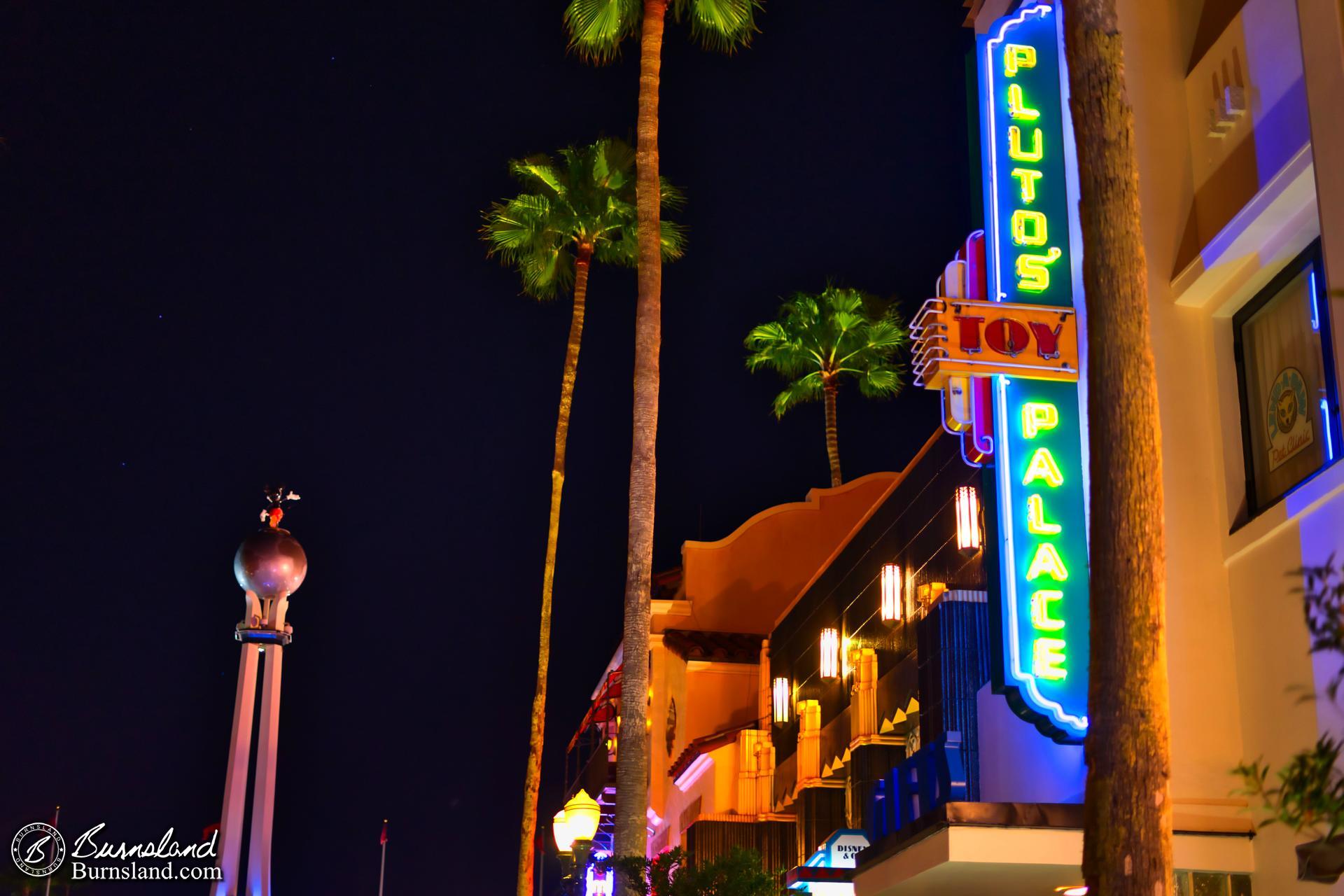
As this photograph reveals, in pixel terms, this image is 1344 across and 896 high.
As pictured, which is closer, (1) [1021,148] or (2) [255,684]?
(1) [1021,148]

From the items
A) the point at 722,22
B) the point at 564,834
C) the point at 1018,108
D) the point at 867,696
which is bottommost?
the point at 564,834

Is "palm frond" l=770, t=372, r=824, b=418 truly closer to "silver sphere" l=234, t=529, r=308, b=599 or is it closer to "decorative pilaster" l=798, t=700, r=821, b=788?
"decorative pilaster" l=798, t=700, r=821, b=788

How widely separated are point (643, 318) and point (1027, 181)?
6828 mm

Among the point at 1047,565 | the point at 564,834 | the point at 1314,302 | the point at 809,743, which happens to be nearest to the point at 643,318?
the point at 564,834

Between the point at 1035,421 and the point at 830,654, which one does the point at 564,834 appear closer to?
the point at 1035,421

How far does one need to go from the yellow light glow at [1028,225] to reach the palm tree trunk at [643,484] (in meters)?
6.16

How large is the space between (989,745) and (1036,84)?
7729mm

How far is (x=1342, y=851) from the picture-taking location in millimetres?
6844

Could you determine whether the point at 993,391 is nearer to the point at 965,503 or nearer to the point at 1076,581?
the point at 1076,581

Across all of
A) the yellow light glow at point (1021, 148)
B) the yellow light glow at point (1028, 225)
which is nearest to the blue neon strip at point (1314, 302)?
the yellow light glow at point (1028, 225)

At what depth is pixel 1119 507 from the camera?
924 centimetres

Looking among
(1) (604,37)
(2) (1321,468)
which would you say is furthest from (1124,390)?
(1) (604,37)

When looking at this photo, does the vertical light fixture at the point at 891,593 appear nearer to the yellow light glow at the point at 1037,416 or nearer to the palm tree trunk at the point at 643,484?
the palm tree trunk at the point at 643,484

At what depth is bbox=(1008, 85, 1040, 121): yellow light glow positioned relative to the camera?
14852mm
